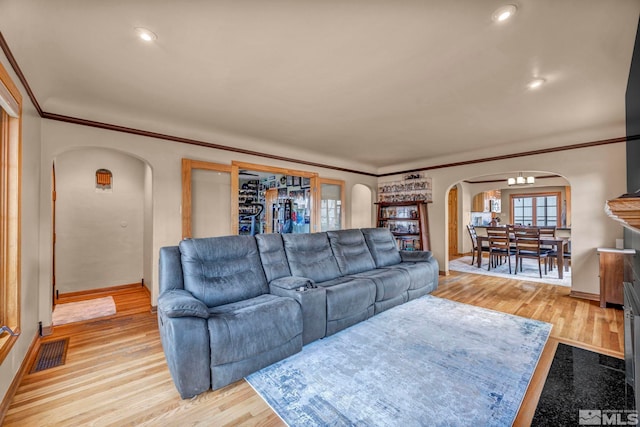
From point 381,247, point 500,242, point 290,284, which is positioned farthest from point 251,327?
point 500,242

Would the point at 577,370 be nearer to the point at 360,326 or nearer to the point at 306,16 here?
the point at 360,326

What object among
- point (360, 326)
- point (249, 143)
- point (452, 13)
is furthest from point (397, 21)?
point (249, 143)

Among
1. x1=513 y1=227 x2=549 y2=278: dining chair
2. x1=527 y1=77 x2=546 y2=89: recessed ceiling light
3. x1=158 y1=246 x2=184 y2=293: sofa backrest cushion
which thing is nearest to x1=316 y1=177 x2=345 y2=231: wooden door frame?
x1=158 y1=246 x2=184 y2=293: sofa backrest cushion

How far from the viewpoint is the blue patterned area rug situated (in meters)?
1.74

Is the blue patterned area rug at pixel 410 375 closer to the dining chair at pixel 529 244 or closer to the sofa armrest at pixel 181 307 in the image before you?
the sofa armrest at pixel 181 307

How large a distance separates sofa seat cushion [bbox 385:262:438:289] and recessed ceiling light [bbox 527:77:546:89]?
249cm

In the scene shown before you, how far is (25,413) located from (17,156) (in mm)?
1794

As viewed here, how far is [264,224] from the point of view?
8.37 meters

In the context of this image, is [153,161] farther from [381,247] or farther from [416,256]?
[416,256]

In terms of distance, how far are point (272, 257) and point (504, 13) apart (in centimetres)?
277

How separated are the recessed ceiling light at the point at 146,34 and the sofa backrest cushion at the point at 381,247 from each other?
11.5ft

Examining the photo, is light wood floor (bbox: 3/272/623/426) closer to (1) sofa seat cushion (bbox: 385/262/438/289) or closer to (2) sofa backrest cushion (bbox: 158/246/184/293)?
(2) sofa backrest cushion (bbox: 158/246/184/293)

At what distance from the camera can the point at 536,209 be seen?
30.3ft

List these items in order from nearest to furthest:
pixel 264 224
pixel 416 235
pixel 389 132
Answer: pixel 389 132
pixel 416 235
pixel 264 224
